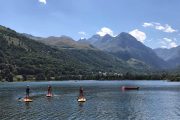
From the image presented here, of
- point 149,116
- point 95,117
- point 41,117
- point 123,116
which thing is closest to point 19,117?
point 41,117

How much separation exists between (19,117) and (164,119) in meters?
32.5

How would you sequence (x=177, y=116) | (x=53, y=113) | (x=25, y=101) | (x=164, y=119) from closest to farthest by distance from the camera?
(x=164, y=119) → (x=177, y=116) → (x=53, y=113) → (x=25, y=101)

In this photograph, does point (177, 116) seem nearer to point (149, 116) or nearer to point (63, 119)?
point (149, 116)

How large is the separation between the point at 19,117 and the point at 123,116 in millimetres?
24025

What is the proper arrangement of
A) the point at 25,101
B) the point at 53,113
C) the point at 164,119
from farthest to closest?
the point at 25,101 → the point at 53,113 → the point at 164,119

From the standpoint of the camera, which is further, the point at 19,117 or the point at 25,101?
the point at 25,101

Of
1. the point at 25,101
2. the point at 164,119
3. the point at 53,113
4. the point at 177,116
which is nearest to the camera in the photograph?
the point at 164,119

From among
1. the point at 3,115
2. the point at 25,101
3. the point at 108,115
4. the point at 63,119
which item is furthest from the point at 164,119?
the point at 25,101

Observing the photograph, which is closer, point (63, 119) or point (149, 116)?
point (63, 119)

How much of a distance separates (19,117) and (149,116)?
3006cm

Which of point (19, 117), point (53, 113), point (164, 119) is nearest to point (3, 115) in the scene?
point (19, 117)

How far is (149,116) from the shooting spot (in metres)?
86.1

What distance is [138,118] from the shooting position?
8231 centimetres

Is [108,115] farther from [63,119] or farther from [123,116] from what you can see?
[63,119]
